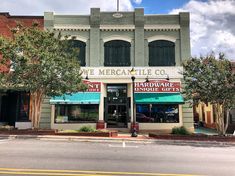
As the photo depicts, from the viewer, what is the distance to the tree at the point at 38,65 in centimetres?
1736

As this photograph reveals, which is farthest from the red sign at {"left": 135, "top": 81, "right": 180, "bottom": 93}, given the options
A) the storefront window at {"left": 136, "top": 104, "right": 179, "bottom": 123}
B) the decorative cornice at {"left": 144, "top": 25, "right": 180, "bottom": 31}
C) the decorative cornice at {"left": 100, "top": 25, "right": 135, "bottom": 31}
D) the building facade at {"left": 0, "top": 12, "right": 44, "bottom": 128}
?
the building facade at {"left": 0, "top": 12, "right": 44, "bottom": 128}

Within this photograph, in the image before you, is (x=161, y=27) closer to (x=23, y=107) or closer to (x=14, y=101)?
A: (x=23, y=107)

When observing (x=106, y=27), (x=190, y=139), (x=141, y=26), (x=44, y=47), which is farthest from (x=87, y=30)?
(x=190, y=139)

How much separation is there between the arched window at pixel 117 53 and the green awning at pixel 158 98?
3.30 m

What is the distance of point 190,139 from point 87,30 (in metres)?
12.8

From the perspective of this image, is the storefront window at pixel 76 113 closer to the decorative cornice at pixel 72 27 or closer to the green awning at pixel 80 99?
the green awning at pixel 80 99

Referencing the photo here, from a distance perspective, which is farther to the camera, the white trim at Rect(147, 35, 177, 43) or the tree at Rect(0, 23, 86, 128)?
the white trim at Rect(147, 35, 177, 43)

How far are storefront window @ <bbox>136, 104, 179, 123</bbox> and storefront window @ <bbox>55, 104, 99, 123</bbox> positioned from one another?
3697 mm

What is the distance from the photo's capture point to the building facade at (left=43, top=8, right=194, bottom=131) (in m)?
22.0

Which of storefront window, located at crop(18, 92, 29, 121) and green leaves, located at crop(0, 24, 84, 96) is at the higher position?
green leaves, located at crop(0, 24, 84, 96)

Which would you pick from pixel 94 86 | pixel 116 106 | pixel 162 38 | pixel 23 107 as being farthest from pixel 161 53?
pixel 23 107

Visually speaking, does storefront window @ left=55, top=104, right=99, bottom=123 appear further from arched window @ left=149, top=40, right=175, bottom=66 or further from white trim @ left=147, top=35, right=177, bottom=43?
white trim @ left=147, top=35, right=177, bottom=43

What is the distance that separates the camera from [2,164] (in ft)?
28.3

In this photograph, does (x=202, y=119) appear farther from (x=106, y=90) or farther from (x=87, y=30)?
(x=87, y=30)
